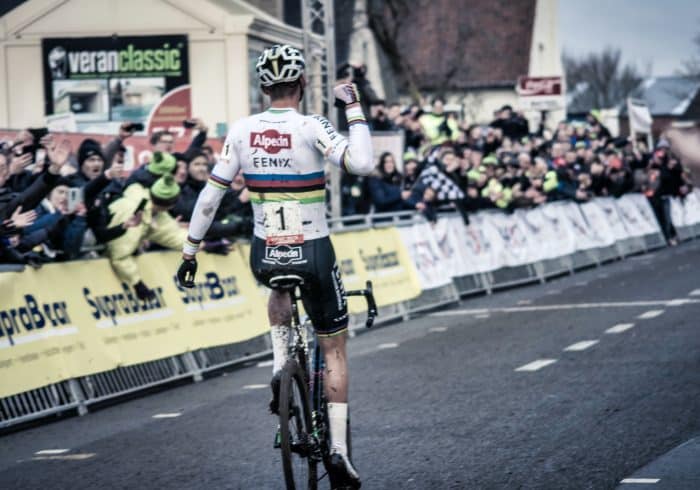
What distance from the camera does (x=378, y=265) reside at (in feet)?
59.7

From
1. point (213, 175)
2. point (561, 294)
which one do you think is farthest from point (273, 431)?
Result: point (561, 294)

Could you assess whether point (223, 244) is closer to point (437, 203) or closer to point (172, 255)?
point (172, 255)

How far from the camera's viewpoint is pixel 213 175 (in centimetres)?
734

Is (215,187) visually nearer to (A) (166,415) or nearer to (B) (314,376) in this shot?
(B) (314,376)

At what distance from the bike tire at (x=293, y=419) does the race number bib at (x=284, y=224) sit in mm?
595

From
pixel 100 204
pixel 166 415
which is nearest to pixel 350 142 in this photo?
pixel 166 415

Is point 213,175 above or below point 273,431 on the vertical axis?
Answer: above

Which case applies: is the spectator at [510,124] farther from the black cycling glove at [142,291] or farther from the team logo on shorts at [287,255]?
the team logo on shorts at [287,255]

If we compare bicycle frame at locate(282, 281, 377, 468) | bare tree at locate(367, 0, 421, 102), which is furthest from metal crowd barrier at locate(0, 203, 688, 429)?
bare tree at locate(367, 0, 421, 102)

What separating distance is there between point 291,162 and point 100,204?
5.67 m

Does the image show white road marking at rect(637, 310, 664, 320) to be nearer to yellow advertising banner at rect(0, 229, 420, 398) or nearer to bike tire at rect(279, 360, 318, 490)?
yellow advertising banner at rect(0, 229, 420, 398)

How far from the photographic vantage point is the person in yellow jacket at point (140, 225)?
498 inches

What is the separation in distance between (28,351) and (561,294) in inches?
443

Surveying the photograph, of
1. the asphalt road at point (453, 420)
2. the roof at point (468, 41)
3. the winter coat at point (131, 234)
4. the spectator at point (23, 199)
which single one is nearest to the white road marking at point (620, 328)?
the asphalt road at point (453, 420)
